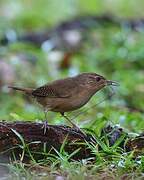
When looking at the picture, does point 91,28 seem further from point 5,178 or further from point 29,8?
point 5,178

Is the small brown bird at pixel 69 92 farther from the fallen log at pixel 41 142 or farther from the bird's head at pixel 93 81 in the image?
the fallen log at pixel 41 142

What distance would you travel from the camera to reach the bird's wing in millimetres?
5820

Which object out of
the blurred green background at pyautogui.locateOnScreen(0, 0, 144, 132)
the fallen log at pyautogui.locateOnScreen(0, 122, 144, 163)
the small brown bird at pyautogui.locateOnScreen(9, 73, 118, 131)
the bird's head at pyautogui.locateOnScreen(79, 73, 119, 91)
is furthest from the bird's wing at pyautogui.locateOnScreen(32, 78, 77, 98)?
the blurred green background at pyautogui.locateOnScreen(0, 0, 144, 132)

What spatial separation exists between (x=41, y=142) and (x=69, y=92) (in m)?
0.69

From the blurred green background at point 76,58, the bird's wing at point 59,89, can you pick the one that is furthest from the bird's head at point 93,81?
the blurred green background at point 76,58

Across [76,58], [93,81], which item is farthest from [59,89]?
[76,58]

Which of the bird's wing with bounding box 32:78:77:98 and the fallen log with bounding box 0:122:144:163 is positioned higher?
the bird's wing with bounding box 32:78:77:98

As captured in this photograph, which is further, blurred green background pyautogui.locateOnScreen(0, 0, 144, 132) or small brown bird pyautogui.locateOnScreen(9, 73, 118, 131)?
blurred green background pyautogui.locateOnScreen(0, 0, 144, 132)

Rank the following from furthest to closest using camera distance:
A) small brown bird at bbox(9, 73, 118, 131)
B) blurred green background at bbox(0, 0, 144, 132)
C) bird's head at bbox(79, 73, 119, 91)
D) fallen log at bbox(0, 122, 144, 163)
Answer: blurred green background at bbox(0, 0, 144, 132), bird's head at bbox(79, 73, 119, 91), small brown bird at bbox(9, 73, 118, 131), fallen log at bbox(0, 122, 144, 163)

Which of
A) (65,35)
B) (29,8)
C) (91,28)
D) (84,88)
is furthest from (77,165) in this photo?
(29,8)

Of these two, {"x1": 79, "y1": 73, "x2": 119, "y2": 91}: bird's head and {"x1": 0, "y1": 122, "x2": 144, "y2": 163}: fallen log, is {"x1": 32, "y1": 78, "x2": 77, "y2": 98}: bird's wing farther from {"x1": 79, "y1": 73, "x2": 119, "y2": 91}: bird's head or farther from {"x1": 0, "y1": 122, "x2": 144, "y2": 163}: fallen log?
{"x1": 0, "y1": 122, "x2": 144, "y2": 163}: fallen log

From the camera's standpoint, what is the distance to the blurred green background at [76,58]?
326 inches

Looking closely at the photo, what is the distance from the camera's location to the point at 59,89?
5875mm

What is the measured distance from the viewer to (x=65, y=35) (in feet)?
41.9
